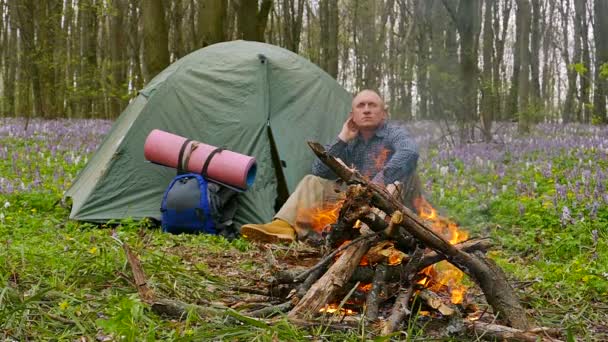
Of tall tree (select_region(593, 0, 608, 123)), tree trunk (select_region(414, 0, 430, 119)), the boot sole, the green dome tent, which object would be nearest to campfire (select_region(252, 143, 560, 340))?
the boot sole

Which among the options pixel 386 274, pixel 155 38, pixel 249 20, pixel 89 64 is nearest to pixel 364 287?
pixel 386 274

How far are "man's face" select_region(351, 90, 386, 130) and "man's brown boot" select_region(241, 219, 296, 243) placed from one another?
1.33 meters

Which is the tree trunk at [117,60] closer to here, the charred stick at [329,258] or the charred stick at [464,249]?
the charred stick at [329,258]

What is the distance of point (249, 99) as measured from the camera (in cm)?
836

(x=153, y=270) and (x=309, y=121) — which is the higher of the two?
(x=309, y=121)

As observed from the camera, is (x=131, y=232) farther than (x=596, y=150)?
No

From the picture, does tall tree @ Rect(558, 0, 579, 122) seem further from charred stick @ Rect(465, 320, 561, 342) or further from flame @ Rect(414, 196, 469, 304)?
charred stick @ Rect(465, 320, 561, 342)

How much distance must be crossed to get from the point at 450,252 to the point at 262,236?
3353mm

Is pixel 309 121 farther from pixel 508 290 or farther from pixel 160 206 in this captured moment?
pixel 508 290

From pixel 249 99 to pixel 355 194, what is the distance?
4.83 metres

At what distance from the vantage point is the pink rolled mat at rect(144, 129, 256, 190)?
24.7 feet

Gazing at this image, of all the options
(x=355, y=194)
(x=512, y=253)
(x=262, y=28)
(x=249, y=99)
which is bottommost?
(x=512, y=253)

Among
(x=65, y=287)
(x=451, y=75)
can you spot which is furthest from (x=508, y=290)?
(x=451, y=75)

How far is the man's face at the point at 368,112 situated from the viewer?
20.9 feet
